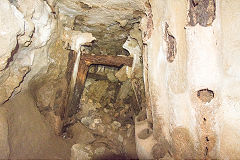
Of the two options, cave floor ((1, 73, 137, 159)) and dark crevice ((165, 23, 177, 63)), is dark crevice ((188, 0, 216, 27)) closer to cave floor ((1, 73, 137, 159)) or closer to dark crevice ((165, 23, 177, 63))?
dark crevice ((165, 23, 177, 63))

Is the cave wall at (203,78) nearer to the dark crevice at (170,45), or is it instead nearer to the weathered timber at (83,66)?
the dark crevice at (170,45)

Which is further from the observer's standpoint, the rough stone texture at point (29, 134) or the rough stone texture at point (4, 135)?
the rough stone texture at point (29, 134)

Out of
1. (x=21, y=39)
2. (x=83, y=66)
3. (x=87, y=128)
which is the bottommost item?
(x=87, y=128)

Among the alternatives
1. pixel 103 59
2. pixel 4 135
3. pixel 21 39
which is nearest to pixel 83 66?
pixel 103 59

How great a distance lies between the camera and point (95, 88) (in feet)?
11.1

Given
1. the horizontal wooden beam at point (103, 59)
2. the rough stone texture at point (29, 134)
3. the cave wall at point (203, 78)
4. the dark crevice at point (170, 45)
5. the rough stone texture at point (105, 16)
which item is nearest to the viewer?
the cave wall at point (203, 78)

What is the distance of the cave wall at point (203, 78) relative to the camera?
119 centimetres

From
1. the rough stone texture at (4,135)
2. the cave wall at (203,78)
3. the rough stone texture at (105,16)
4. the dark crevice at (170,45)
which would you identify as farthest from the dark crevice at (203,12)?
the rough stone texture at (4,135)

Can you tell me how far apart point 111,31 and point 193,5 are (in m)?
1.51

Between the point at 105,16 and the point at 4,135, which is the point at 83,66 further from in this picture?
the point at 4,135

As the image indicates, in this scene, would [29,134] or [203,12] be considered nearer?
[203,12]

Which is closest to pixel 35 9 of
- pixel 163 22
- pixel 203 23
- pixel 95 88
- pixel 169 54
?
pixel 163 22

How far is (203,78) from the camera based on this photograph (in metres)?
1.21

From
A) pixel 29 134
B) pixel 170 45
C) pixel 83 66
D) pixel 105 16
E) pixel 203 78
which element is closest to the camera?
pixel 203 78
